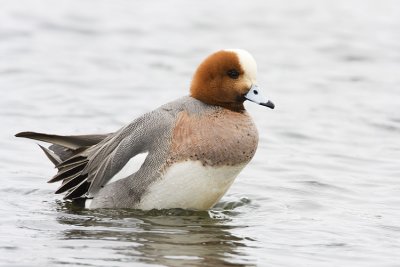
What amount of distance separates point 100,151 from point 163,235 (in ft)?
3.21

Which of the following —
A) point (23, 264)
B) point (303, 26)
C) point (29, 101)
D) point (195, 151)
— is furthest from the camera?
point (303, 26)

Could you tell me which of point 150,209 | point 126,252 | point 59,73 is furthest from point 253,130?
point 59,73

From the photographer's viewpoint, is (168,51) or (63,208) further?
(168,51)

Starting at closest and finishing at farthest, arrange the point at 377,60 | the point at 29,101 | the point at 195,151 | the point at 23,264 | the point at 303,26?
the point at 23,264, the point at 195,151, the point at 29,101, the point at 377,60, the point at 303,26

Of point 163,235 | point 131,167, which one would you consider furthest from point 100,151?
point 163,235

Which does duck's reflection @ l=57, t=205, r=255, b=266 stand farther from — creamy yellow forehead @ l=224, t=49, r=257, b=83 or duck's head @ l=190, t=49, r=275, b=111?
creamy yellow forehead @ l=224, t=49, r=257, b=83

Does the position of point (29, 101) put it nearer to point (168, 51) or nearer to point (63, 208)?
point (168, 51)

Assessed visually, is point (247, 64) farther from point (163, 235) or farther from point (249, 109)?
point (249, 109)

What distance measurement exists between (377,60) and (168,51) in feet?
9.46

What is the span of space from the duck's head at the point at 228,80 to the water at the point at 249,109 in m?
0.84

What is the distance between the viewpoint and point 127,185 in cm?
662

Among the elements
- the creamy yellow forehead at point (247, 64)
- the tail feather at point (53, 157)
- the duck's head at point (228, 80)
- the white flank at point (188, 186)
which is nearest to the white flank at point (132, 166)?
the white flank at point (188, 186)

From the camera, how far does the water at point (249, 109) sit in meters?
6.00

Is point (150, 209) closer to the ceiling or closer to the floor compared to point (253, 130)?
closer to the floor
